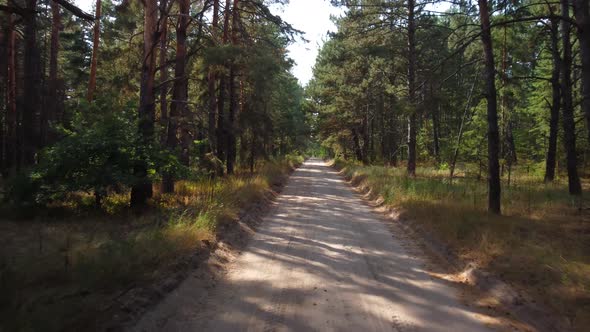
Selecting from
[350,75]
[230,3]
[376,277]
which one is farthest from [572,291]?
[350,75]

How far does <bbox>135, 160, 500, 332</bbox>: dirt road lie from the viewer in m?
4.38

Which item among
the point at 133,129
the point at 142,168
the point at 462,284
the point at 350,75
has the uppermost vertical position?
the point at 350,75

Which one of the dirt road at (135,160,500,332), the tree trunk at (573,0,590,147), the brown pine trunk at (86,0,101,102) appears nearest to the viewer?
the dirt road at (135,160,500,332)

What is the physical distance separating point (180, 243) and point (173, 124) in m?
6.69

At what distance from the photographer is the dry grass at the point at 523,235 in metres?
4.94

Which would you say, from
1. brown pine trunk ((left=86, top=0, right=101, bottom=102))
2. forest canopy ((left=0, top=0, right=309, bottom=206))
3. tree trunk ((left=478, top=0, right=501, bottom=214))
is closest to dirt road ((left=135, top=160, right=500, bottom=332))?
tree trunk ((left=478, top=0, right=501, bottom=214))

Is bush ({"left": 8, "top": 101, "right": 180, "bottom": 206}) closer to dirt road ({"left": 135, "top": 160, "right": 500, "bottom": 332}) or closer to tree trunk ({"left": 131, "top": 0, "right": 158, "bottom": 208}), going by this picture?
tree trunk ({"left": 131, "top": 0, "right": 158, "bottom": 208})

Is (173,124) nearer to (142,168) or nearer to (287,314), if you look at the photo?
(142,168)

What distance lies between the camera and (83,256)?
536 centimetres

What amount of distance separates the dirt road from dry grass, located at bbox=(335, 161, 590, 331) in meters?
0.92

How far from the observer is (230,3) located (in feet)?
51.2

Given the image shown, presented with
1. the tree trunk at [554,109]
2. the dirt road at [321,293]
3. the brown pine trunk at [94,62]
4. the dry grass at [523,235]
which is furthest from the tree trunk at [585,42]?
the brown pine trunk at [94,62]

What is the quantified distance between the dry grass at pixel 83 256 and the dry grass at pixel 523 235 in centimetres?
484

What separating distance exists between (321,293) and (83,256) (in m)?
3.32
